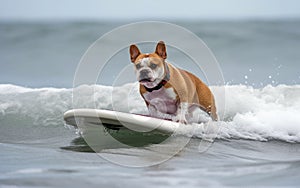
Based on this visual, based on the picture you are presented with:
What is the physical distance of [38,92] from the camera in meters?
6.27

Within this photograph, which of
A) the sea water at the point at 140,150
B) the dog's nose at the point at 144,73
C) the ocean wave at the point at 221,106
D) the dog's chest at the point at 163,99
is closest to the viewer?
the sea water at the point at 140,150

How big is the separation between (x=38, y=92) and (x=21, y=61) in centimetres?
719

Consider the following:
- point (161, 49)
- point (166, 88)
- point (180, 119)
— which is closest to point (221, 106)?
point (180, 119)

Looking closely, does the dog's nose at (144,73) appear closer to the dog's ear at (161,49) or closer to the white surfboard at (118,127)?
the dog's ear at (161,49)

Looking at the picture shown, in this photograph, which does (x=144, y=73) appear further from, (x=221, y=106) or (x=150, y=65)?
(x=221, y=106)

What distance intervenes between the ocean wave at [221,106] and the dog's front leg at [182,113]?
36 centimetres

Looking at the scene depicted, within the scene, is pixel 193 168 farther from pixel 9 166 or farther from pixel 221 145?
pixel 9 166

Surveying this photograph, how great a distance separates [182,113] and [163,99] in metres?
0.16

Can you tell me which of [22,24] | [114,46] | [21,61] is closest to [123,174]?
[114,46]

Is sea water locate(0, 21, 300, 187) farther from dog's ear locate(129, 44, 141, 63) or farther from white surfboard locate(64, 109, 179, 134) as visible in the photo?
dog's ear locate(129, 44, 141, 63)

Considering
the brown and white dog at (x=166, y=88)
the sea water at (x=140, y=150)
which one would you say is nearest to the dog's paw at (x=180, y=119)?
the brown and white dog at (x=166, y=88)

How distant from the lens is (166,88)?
393cm

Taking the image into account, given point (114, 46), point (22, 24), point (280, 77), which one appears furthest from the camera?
point (22, 24)

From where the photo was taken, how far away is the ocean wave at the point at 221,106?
4430 millimetres
